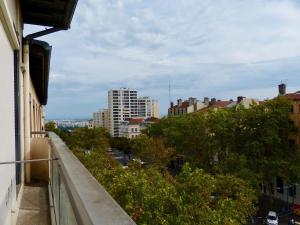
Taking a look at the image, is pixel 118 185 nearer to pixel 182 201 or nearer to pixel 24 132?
pixel 182 201

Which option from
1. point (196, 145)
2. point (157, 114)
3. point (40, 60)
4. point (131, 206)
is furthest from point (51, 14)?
point (157, 114)

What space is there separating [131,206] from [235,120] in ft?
83.1

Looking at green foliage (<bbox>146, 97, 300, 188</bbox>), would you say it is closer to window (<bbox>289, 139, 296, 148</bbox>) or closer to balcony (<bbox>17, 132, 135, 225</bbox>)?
window (<bbox>289, 139, 296, 148</bbox>)

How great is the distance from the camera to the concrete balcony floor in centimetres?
487

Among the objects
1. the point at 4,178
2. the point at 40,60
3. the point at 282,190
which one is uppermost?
the point at 40,60

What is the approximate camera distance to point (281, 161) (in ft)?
115

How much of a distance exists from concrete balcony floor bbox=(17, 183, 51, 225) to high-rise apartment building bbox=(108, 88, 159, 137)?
155 metres

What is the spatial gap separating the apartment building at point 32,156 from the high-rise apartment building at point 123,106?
155 m

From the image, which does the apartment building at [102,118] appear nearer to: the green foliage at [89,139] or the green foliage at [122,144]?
the green foliage at [122,144]

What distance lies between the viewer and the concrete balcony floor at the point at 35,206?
16.0ft

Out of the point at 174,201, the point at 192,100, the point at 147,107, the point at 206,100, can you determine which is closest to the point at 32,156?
the point at 174,201

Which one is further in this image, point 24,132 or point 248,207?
point 248,207

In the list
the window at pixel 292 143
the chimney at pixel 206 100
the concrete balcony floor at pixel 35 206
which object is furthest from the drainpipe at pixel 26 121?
the chimney at pixel 206 100

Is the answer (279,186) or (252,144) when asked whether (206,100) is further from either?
(252,144)
